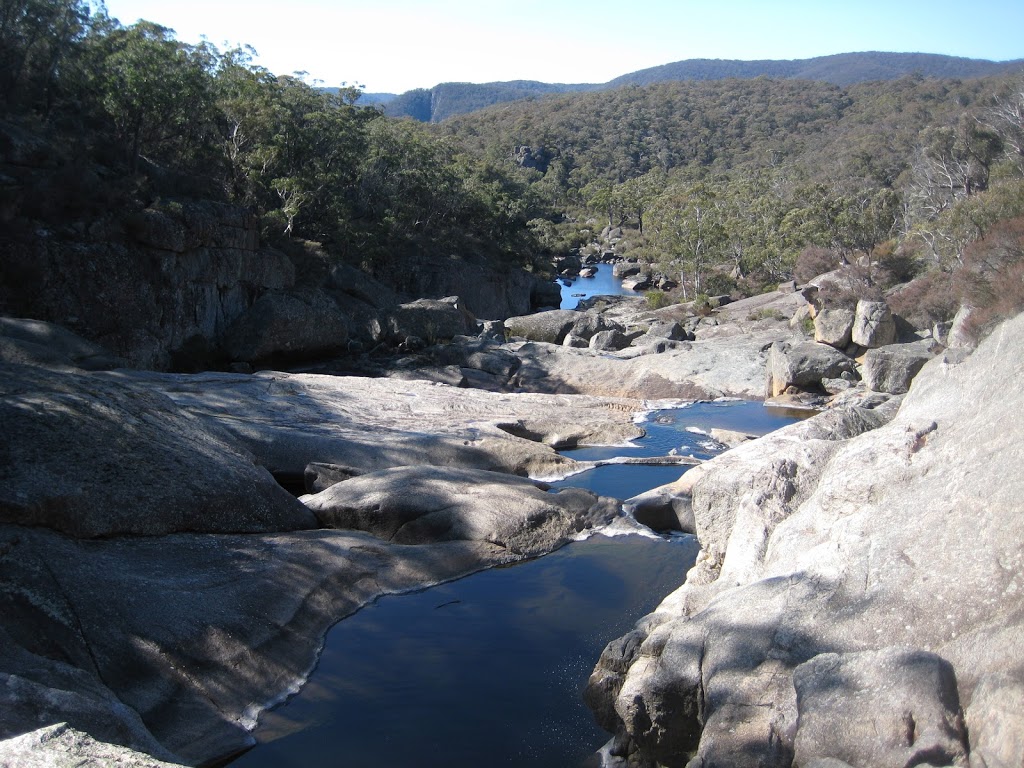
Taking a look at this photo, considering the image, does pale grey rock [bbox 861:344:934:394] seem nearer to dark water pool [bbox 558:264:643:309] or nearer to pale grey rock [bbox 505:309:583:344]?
pale grey rock [bbox 505:309:583:344]

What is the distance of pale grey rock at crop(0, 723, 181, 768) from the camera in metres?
3.38

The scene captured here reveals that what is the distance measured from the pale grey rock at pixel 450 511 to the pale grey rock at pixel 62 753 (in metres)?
7.36

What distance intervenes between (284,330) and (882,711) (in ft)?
74.7

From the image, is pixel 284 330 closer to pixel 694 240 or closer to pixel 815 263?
pixel 815 263

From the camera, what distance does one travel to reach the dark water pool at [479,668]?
696 cm

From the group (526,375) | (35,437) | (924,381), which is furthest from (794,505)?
(526,375)

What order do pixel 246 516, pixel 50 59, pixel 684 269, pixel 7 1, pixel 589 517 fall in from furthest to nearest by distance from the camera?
pixel 684 269 → pixel 50 59 → pixel 7 1 → pixel 589 517 → pixel 246 516

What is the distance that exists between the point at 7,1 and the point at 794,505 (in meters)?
29.2

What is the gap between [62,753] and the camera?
11.3ft

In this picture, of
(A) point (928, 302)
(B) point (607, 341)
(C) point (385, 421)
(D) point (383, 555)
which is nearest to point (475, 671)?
(D) point (383, 555)

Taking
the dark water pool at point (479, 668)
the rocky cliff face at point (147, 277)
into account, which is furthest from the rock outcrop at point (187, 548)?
the rocky cliff face at point (147, 277)

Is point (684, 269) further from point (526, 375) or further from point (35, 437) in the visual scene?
point (35, 437)

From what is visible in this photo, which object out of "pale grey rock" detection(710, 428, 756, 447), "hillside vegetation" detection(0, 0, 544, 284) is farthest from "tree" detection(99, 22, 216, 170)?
"pale grey rock" detection(710, 428, 756, 447)

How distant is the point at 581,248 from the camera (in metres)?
91.8
